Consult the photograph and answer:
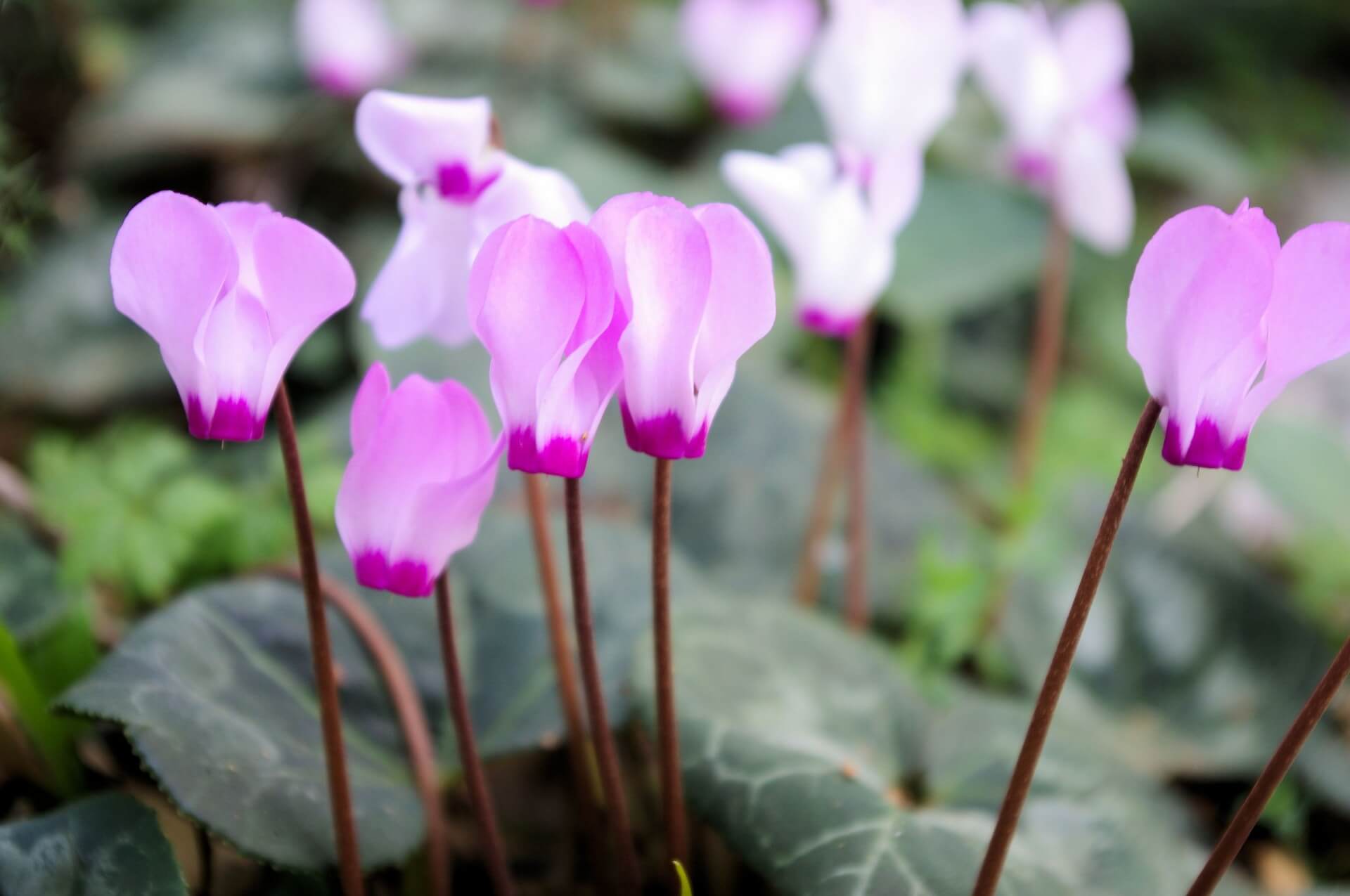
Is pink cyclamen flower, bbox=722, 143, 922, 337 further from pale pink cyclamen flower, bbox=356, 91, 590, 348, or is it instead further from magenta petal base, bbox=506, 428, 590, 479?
magenta petal base, bbox=506, 428, 590, 479

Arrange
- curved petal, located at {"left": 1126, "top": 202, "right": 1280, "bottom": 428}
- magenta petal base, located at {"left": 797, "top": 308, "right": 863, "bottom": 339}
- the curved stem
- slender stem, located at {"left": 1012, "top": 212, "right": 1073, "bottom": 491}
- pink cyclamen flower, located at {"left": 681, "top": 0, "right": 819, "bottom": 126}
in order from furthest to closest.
Answer: pink cyclamen flower, located at {"left": 681, "top": 0, "right": 819, "bottom": 126}, slender stem, located at {"left": 1012, "top": 212, "right": 1073, "bottom": 491}, magenta petal base, located at {"left": 797, "top": 308, "right": 863, "bottom": 339}, the curved stem, curved petal, located at {"left": 1126, "top": 202, "right": 1280, "bottom": 428}

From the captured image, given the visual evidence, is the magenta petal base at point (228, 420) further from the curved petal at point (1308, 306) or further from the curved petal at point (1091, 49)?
the curved petal at point (1091, 49)

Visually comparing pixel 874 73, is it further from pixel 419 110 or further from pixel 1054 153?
pixel 419 110

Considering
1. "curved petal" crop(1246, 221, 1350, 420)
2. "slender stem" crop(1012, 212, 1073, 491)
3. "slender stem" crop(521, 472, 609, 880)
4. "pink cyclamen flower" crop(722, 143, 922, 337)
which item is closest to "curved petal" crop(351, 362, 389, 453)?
"slender stem" crop(521, 472, 609, 880)

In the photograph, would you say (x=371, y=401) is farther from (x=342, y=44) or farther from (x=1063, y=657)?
(x=342, y=44)

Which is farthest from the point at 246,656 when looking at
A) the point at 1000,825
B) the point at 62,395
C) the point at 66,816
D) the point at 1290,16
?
the point at 1290,16

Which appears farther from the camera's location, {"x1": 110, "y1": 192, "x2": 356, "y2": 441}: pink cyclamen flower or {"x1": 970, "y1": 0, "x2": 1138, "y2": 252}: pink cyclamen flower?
{"x1": 970, "y1": 0, "x2": 1138, "y2": 252}: pink cyclamen flower

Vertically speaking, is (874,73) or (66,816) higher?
(874,73)
